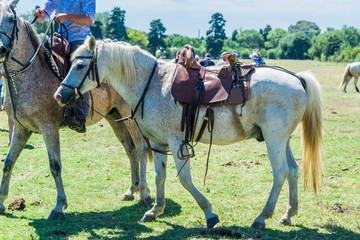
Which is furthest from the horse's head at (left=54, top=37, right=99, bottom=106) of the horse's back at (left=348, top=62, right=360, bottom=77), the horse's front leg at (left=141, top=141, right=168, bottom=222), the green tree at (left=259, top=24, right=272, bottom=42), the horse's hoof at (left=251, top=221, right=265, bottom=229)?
the green tree at (left=259, top=24, right=272, bottom=42)

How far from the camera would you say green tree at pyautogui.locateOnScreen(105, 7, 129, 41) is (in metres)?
94.4

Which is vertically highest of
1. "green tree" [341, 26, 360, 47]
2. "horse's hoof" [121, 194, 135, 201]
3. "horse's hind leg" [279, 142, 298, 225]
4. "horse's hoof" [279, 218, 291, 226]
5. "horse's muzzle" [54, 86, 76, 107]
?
"green tree" [341, 26, 360, 47]

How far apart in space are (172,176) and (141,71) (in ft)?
11.5

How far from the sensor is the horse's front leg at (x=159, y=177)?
276 inches

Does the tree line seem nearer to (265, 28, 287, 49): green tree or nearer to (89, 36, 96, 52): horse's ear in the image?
(265, 28, 287, 49): green tree

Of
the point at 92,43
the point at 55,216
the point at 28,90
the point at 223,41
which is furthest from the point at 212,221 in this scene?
the point at 223,41

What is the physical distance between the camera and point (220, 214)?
24.2ft

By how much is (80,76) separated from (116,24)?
94.1m

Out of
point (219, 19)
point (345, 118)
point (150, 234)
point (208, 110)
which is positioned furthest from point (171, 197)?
point (219, 19)

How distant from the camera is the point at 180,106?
6496 mm

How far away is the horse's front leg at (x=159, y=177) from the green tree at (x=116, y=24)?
8489 centimetres

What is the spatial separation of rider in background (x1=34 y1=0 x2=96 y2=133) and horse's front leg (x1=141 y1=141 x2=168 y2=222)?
1.15m

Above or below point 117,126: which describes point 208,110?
above

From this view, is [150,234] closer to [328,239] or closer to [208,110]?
[208,110]
